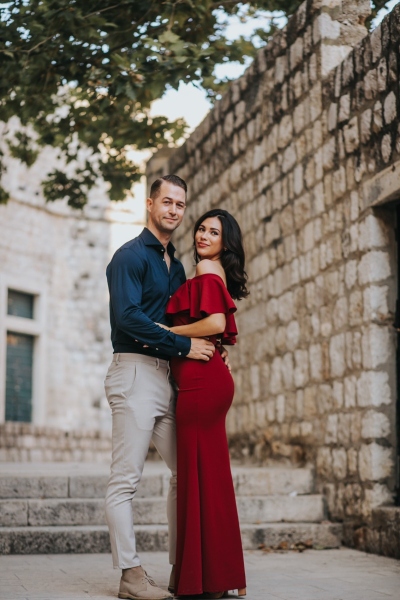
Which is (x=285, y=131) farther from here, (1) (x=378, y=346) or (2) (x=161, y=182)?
(2) (x=161, y=182)

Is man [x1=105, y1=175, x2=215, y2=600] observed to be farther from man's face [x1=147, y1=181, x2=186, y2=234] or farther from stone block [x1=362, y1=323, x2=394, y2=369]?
stone block [x1=362, y1=323, x2=394, y2=369]

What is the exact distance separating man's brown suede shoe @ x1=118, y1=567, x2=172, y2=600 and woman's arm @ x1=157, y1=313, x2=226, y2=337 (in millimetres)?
1039

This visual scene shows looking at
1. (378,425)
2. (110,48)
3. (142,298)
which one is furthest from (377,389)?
(110,48)

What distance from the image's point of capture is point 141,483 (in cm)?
634

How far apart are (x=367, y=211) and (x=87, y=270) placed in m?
13.9

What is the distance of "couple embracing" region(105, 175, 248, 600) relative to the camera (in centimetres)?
407

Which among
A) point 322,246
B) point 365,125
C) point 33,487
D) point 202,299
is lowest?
point 33,487

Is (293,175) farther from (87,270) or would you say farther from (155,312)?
(87,270)

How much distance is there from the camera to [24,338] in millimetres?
18438

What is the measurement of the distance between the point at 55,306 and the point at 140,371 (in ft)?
49.6

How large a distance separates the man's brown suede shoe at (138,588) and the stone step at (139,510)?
6.34 ft

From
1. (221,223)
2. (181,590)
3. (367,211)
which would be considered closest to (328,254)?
(367,211)

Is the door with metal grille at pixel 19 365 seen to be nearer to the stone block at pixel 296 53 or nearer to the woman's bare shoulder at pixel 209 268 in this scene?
the stone block at pixel 296 53

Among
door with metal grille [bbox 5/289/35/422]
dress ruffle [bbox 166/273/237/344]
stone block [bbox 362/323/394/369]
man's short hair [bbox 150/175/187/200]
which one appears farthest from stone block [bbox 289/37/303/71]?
door with metal grille [bbox 5/289/35/422]
